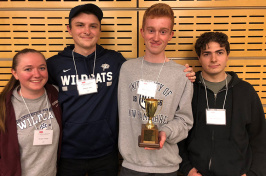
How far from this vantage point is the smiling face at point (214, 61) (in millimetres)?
1890

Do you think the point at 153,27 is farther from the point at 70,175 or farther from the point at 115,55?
the point at 70,175

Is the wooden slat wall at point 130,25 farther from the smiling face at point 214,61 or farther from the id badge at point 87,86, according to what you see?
the id badge at point 87,86

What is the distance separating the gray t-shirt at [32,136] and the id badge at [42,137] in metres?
0.04

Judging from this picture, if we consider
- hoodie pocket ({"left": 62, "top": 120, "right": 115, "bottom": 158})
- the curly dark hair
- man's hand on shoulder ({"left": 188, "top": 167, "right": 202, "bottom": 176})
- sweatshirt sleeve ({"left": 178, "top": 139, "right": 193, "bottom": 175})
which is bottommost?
man's hand on shoulder ({"left": 188, "top": 167, "right": 202, "bottom": 176})

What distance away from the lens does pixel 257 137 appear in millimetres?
1923

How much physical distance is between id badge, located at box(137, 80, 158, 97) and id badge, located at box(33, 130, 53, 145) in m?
0.94

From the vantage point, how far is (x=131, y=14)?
2.29 meters

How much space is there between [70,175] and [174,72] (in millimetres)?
1497

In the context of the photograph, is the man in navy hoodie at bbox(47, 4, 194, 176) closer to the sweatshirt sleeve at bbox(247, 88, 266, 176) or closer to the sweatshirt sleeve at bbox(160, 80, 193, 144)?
the sweatshirt sleeve at bbox(160, 80, 193, 144)

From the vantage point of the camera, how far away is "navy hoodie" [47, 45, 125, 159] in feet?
6.02

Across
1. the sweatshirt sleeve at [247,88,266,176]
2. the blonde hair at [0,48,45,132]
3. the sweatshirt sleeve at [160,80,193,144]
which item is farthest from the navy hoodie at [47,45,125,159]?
the sweatshirt sleeve at [247,88,266,176]

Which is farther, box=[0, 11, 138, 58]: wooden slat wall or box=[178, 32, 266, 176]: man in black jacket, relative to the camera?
box=[0, 11, 138, 58]: wooden slat wall

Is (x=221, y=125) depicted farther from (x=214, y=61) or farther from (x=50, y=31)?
(x=50, y=31)

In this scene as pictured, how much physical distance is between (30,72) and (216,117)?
1865 mm
